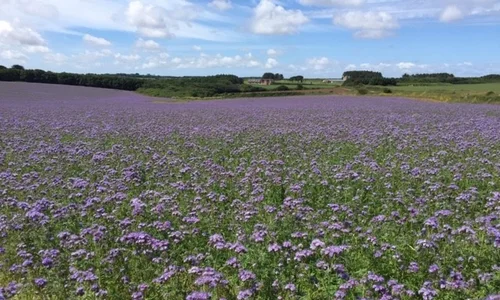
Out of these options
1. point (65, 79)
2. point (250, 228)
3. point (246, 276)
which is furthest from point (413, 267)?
point (65, 79)

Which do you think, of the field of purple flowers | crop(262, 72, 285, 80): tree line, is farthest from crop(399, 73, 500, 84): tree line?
the field of purple flowers

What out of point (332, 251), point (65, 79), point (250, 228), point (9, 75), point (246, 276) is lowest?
point (250, 228)

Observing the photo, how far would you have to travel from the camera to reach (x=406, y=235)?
5117 millimetres

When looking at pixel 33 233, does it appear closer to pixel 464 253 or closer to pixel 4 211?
pixel 4 211

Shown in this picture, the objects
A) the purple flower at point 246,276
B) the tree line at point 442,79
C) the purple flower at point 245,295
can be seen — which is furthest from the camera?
the tree line at point 442,79

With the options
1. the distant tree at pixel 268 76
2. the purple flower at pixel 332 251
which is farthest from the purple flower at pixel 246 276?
the distant tree at pixel 268 76

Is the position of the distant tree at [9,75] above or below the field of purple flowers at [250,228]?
above

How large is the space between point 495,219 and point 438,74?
3366 inches

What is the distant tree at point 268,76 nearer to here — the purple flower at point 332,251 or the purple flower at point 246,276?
the purple flower at point 332,251

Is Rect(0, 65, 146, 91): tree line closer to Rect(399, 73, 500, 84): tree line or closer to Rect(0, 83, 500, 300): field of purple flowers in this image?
Rect(399, 73, 500, 84): tree line

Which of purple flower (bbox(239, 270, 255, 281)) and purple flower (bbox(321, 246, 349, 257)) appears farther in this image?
purple flower (bbox(321, 246, 349, 257))

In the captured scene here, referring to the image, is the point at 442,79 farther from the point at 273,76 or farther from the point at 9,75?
the point at 9,75

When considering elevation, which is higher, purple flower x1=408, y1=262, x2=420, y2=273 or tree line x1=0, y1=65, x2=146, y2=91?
tree line x1=0, y1=65, x2=146, y2=91

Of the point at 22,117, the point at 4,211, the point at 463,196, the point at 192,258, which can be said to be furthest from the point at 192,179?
the point at 22,117
